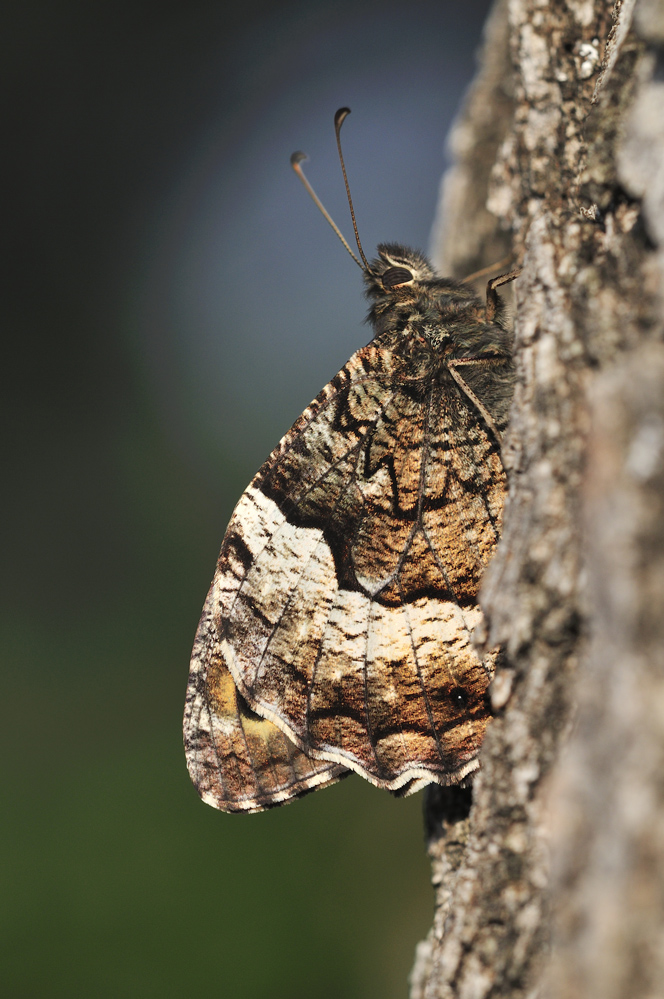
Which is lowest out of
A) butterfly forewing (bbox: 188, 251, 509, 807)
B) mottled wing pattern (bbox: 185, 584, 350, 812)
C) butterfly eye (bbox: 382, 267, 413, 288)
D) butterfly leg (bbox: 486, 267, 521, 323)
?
mottled wing pattern (bbox: 185, 584, 350, 812)

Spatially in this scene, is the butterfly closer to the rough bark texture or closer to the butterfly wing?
the butterfly wing

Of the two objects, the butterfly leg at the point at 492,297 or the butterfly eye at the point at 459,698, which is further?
the butterfly leg at the point at 492,297

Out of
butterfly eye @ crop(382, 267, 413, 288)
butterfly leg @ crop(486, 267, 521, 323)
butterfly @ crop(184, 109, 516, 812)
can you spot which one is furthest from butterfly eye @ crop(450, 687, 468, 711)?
butterfly eye @ crop(382, 267, 413, 288)

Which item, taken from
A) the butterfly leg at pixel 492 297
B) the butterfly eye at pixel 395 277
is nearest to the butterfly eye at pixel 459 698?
the butterfly leg at pixel 492 297

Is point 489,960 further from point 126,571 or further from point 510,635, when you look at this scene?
point 126,571

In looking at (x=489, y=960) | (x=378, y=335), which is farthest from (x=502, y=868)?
(x=378, y=335)

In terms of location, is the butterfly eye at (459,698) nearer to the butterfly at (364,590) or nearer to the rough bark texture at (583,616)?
the butterfly at (364,590)

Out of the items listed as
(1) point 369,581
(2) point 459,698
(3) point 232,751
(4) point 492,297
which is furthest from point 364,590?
(4) point 492,297
